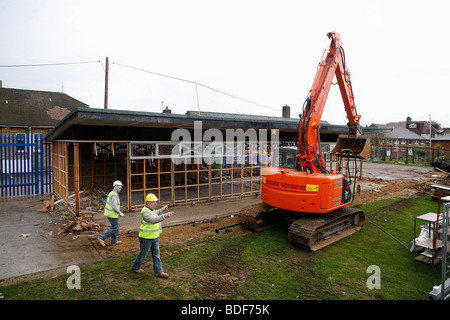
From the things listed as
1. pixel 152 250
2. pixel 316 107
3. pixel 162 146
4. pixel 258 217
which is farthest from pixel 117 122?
pixel 316 107

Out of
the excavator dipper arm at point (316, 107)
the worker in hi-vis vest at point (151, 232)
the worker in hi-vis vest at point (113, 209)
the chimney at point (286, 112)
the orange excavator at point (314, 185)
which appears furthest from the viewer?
the chimney at point (286, 112)

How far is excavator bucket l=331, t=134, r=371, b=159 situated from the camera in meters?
8.55

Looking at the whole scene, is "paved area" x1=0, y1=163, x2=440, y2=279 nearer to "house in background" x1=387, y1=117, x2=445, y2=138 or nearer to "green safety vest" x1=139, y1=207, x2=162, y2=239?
"green safety vest" x1=139, y1=207, x2=162, y2=239

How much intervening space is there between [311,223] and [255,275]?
2.35 meters

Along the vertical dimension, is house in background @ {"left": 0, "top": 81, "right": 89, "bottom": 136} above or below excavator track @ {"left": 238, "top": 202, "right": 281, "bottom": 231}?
above

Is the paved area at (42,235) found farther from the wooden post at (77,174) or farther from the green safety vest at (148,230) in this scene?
the green safety vest at (148,230)

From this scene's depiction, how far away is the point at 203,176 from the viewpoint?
1762 centimetres

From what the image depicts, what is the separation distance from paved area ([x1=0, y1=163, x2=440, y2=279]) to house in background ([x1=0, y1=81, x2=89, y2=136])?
1380cm

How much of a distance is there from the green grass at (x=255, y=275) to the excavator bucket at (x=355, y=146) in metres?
2.57

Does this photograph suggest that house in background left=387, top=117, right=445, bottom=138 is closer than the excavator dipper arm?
No

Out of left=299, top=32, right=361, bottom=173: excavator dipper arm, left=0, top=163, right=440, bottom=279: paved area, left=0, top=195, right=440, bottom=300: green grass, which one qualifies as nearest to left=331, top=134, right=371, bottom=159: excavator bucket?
left=299, top=32, right=361, bottom=173: excavator dipper arm

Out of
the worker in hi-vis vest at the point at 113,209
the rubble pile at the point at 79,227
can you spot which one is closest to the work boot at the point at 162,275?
the worker in hi-vis vest at the point at 113,209

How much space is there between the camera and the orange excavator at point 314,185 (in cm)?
736

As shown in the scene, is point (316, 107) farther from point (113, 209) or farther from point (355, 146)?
point (113, 209)
